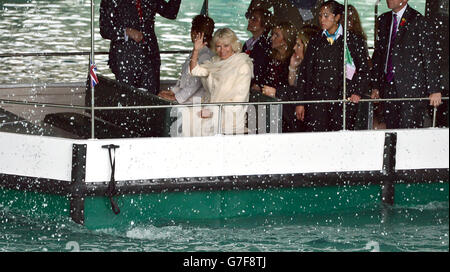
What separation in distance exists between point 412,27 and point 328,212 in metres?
1.43

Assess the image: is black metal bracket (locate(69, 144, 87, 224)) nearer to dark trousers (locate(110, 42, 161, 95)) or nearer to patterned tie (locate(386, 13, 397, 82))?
dark trousers (locate(110, 42, 161, 95))

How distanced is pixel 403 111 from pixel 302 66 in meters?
0.80

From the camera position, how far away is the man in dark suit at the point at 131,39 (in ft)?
30.6

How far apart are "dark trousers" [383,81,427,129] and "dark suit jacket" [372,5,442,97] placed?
106mm

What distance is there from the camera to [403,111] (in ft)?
28.8

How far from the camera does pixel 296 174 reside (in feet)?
27.6

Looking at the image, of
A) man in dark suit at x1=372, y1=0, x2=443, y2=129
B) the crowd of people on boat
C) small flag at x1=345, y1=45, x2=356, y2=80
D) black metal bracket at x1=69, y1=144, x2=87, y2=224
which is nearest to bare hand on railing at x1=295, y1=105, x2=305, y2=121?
the crowd of people on boat

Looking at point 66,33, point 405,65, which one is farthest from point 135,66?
point 66,33

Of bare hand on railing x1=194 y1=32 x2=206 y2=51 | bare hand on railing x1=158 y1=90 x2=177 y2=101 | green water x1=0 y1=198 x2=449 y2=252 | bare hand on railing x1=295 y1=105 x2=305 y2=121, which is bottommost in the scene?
green water x1=0 y1=198 x2=449 y2=252

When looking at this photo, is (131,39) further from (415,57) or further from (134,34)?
(415,57)

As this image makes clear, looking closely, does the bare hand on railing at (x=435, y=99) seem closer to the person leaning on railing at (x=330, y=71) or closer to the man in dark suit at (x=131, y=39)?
the person leaning on railing at (x=330, y=71)

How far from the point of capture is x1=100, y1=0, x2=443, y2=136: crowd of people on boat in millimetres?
8500

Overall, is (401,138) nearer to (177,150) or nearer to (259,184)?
(259,184)

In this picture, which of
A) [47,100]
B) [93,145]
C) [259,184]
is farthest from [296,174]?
[47,100]
